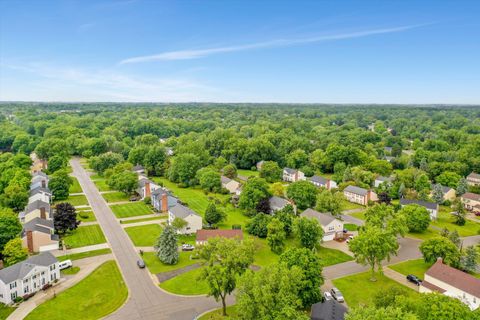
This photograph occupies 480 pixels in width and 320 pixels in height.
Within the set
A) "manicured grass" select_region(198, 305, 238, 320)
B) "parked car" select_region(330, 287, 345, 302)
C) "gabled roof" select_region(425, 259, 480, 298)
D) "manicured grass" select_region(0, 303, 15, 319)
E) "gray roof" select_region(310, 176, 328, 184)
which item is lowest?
"manicured grass" select_region(0, 303, 15, 319)

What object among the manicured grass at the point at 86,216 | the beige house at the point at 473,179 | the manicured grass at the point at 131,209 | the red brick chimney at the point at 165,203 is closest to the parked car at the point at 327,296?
the red brick chimney at the point at 165,203

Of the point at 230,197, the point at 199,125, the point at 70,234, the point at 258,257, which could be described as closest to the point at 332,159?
the point at 230,197

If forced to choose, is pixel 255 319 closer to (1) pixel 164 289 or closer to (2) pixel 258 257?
(1) pixel 164 289

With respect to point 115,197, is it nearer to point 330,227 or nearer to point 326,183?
point 330,227

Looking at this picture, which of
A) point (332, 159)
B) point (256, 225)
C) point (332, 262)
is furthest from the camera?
point (332, 159)

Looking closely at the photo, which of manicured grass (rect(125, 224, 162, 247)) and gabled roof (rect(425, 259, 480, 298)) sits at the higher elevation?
gabled roof (rect(425, 259, 480, 298))

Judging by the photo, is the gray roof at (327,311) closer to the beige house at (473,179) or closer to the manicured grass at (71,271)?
the manicured grass at (71,271)

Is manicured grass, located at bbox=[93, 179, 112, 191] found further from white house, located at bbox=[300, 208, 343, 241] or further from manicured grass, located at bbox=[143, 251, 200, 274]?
white house, located at bbox=[300, 208, 343, 241]

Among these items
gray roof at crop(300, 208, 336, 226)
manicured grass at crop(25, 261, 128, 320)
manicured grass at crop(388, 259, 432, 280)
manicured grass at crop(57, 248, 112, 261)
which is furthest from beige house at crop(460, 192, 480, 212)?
manicured grass at crop(57, 248, 112, 261)

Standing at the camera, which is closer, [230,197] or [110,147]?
[230,197]
